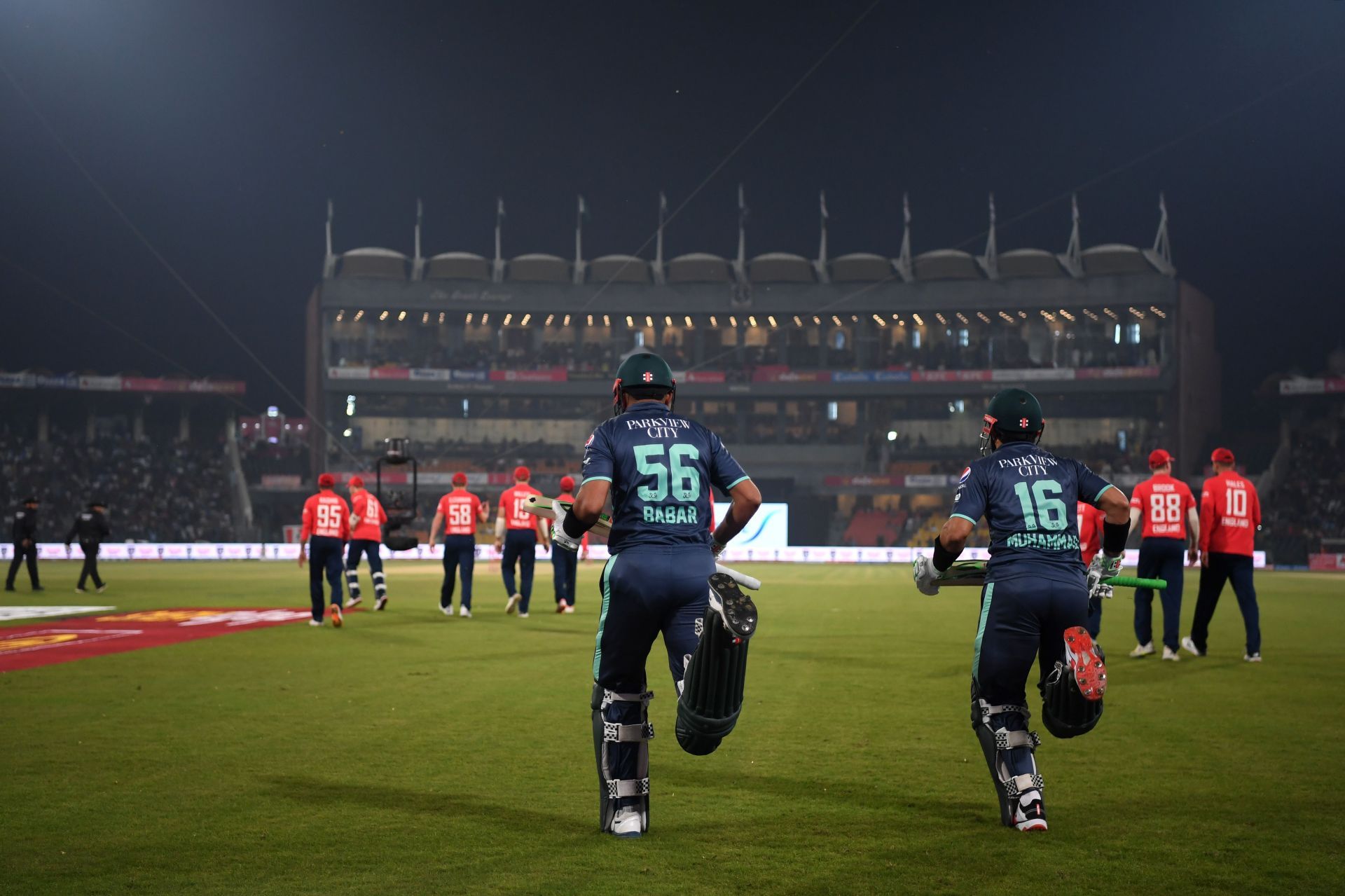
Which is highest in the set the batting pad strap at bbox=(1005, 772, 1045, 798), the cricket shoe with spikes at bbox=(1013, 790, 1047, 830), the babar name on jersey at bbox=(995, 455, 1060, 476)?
the babar name on jersey at bbox=(995, 455, 1060, 476)

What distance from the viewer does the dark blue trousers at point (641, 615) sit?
19.1 ft

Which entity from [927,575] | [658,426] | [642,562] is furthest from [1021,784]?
[658,426]

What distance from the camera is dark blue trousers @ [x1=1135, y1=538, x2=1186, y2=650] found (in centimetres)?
1414

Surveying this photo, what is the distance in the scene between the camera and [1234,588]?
13555 millimetres

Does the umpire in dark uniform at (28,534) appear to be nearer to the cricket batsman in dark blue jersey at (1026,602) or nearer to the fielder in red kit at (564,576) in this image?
the fielder in red kit at (564,576)

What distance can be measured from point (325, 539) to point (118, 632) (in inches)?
124

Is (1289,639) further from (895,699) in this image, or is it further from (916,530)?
(916,530)

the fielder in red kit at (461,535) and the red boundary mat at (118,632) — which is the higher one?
the fielder in red kit at (461,535)

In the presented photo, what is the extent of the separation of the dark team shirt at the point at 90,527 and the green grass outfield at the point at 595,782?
13601 millimetres

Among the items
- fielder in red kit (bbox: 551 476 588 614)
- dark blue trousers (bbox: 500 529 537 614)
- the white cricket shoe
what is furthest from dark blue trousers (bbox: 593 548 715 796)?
fielder in red kit (bbox: 551 476 588 614)

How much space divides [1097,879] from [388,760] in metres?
4.57

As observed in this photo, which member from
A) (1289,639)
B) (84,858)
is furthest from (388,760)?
(1289,639)

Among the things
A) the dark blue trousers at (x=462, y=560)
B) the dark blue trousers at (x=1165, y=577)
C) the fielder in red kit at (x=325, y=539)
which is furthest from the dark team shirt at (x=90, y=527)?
the dark blue trousers at (x=1165, y=577)

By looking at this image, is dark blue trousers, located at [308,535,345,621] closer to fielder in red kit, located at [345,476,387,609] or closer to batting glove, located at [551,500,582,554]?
fielder in red kit, located at [345,476,387,609]
